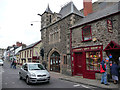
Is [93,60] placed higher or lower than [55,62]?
higher

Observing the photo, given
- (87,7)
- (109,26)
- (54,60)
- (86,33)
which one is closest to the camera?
(109,26)

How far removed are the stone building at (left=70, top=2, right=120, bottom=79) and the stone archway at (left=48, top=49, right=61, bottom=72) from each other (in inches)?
128

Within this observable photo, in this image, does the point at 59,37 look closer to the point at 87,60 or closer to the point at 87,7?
the point at 87,60

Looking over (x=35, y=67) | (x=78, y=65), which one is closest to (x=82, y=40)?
(x=78, y=65)

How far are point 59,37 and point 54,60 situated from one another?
3.55m

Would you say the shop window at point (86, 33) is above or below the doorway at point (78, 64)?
above

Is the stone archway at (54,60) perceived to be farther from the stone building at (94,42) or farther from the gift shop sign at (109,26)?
the gift shop sign at (109,26)

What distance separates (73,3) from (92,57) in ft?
27.8

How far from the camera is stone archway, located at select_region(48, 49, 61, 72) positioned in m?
15.2

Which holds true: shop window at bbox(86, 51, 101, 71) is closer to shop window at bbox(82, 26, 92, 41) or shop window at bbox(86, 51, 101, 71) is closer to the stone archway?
shop window at bbox(82, 26, 92, 41)

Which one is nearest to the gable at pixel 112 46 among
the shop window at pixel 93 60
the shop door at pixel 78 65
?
the shop window at pixel 93 60

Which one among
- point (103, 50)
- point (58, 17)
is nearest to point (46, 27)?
point (58, 17)

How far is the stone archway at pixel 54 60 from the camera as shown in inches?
599

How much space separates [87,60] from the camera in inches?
439
